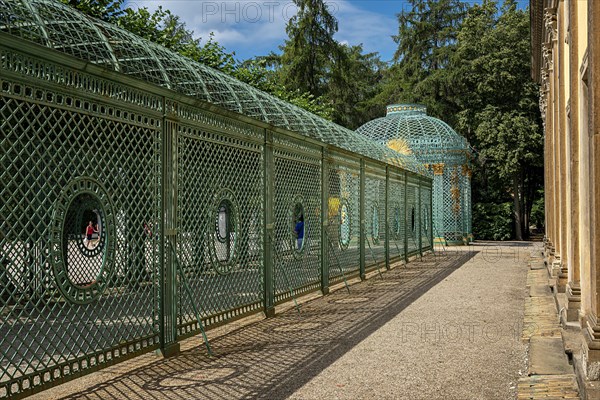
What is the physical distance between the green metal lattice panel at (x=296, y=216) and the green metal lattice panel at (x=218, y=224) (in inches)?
22.7

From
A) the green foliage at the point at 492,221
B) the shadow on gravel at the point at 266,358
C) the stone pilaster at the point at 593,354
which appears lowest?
the shadow on gravel at the point at 266,358

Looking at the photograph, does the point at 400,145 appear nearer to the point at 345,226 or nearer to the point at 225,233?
the point at 345,226

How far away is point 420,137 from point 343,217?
1291cm

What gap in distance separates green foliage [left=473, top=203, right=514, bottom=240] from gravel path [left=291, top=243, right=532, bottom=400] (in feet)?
57.2

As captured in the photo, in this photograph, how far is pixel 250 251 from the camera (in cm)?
743

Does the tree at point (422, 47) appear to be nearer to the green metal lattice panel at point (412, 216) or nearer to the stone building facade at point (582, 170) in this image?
the green metal lattice panel at point (412, 216)

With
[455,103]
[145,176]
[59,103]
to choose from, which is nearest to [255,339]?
[145,176]

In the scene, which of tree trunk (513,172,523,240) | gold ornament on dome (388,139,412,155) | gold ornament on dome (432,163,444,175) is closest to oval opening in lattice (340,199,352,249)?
gold ornament on dome (388,139,412,155)

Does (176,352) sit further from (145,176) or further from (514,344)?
(514,344)

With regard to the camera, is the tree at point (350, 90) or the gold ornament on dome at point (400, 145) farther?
the tree at point (350, 90)

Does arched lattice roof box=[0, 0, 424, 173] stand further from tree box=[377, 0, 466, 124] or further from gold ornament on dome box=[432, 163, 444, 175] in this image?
tree box=[377, 0, 466, 124]

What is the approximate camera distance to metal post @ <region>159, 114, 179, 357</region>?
17.9 feet

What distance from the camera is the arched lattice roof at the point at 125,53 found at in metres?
4.54

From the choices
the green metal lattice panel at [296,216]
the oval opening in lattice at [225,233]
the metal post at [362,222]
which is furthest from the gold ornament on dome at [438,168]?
the oval opening in lattice at [225,233]
